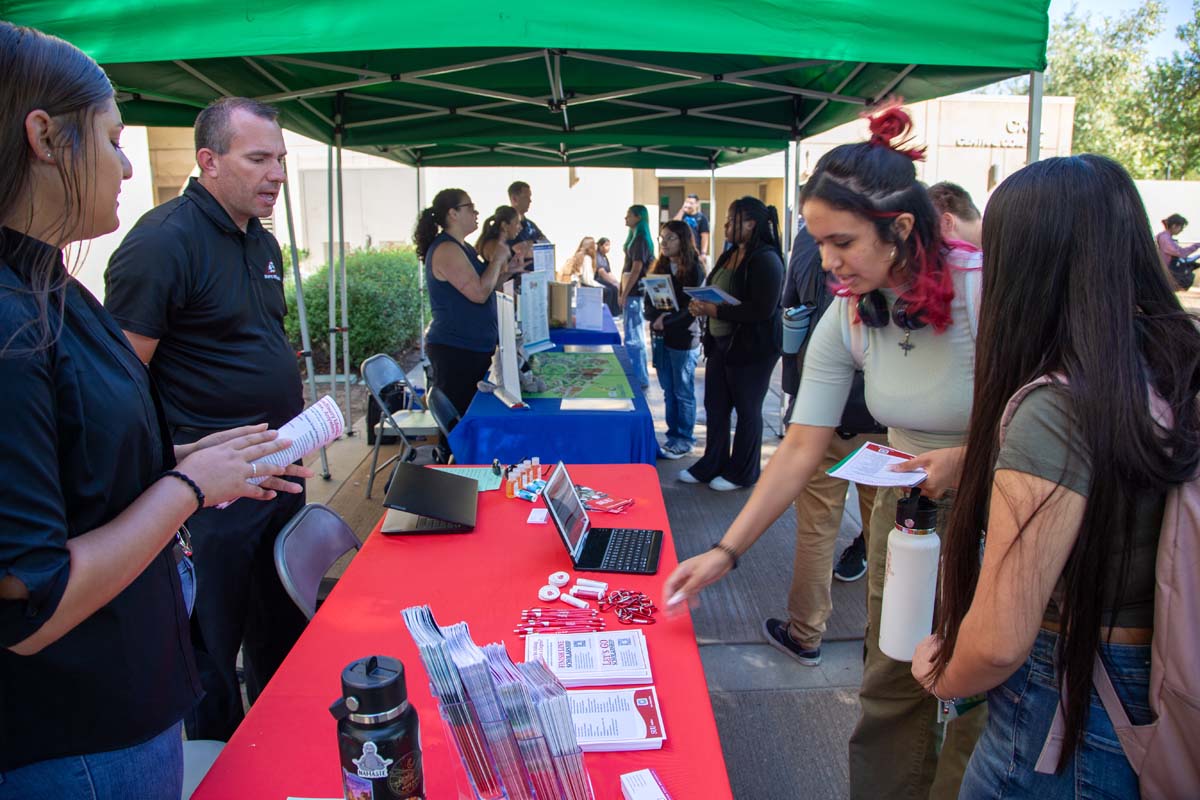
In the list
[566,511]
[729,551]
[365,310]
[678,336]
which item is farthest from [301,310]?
[365,310]

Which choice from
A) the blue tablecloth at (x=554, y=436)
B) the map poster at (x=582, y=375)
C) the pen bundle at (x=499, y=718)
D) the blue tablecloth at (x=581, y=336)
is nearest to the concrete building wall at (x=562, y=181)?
the blue tablecloth at (x=581, y=336)

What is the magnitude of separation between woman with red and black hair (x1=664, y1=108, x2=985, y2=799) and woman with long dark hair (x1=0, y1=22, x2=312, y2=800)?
96cm

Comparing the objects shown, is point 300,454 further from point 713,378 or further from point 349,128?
point 349,128

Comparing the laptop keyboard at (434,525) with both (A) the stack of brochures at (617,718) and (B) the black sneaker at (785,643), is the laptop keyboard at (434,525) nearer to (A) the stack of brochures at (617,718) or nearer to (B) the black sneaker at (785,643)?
(A) the stack of brochures at (617,718)

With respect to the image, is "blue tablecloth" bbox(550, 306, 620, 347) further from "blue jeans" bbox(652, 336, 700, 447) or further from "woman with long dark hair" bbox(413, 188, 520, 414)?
"woman with long dark hair" bbox(413, 188, 520, 414)

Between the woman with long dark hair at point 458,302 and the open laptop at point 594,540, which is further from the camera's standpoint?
the woman with long dark hair at point 458,302

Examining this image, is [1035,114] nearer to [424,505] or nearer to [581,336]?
[424,505]

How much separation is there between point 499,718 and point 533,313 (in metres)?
3.41

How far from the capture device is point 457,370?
14.6 ft

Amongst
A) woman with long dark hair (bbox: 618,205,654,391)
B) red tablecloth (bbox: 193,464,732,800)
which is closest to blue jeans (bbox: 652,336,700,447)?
woman with long dark hair (bbox: 618,205,654,391)

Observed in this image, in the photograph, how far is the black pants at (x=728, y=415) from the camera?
4602 millimetres

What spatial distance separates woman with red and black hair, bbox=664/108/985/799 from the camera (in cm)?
161

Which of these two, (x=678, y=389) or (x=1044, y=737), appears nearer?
(x=1044, y=737)

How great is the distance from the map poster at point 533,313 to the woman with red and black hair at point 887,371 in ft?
7.53
